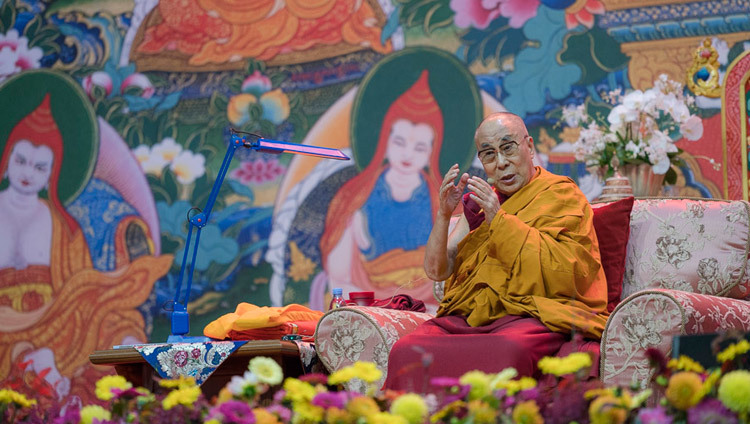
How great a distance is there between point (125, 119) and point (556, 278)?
2.74 m

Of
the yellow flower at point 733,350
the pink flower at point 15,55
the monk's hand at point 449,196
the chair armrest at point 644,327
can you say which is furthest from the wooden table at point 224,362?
the pink flower at point 15,55

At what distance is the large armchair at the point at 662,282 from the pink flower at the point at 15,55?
2.84m

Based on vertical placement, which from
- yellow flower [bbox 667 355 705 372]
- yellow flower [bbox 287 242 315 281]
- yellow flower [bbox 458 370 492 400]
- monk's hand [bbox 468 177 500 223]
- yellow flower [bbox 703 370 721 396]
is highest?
monk's hand [bbox 468 177 500 223]

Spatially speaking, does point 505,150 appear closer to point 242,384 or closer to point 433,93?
point 433,93

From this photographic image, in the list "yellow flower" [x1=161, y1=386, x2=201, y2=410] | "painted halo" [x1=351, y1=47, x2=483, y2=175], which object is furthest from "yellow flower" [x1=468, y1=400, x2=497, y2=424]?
"painted halo" [x1=351, y1=47, x2=483, y2=175]

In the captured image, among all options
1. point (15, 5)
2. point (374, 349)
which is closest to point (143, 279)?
point (15, 5)

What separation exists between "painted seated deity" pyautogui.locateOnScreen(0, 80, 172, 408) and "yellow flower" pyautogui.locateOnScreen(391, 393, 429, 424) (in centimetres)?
344

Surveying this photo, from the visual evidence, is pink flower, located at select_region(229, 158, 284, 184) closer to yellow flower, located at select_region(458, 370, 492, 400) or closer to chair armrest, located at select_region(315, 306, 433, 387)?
chair armrest, located at select_region(315, 306, 433, 387)

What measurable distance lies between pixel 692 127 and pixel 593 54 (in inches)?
24.5

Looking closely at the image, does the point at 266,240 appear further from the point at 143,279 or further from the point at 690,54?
the point at 690,54

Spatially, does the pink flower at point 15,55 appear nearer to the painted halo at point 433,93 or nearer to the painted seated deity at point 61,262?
the painted seated deity at point 61,262

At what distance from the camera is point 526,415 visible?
1025mm

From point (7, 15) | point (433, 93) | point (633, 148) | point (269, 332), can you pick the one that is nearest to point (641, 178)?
point (633, 148)

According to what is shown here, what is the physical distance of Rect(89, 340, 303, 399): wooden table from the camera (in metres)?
2.69
